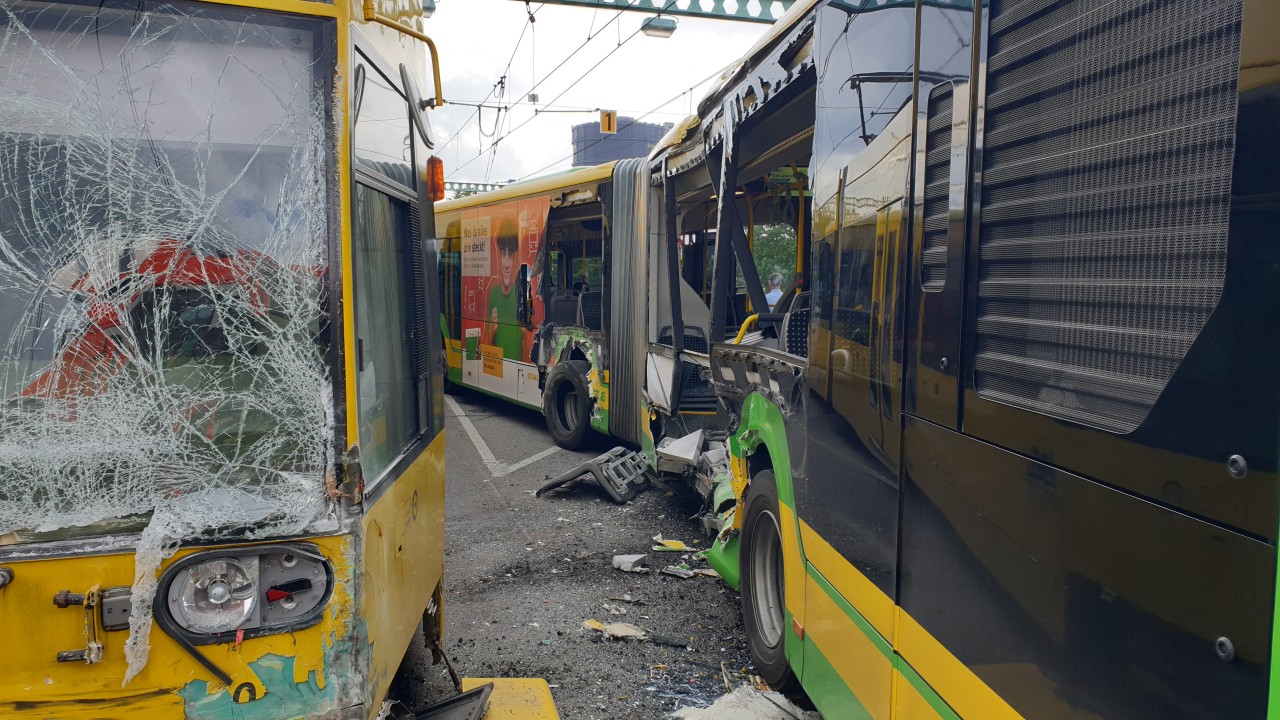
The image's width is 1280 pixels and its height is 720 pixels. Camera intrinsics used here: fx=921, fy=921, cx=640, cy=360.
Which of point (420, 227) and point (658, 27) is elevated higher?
point (658, 27)

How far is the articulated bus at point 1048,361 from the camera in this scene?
1.29 meters

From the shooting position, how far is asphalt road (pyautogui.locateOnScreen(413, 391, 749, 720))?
4.20 meters

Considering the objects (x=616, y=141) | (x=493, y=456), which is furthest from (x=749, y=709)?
(x=616, y=141)

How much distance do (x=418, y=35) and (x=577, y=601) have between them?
3425 mm

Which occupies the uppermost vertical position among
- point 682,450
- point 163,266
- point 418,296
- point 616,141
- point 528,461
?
point 616,141

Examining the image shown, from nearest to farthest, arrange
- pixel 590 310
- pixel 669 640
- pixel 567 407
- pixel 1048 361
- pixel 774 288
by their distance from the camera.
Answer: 1. pixel 1048 361
2. pixel 669 640
3. pixel 590 310
4. pixel 567 407
5. pixel 774 288

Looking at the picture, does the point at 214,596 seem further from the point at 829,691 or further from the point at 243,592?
the point at 829,691

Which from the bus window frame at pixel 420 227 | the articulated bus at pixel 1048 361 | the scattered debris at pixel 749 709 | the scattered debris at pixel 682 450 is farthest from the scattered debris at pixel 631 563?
the articulated bus at pixel 1048 361

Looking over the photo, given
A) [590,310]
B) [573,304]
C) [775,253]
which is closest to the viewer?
[590,310]

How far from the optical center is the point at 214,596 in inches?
89.4

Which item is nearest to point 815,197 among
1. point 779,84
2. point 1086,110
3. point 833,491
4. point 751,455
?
point 779,84

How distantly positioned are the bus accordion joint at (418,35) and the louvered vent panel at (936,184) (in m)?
1.45

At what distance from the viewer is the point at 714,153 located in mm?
5684

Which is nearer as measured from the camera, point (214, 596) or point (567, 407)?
point (214, 596)
